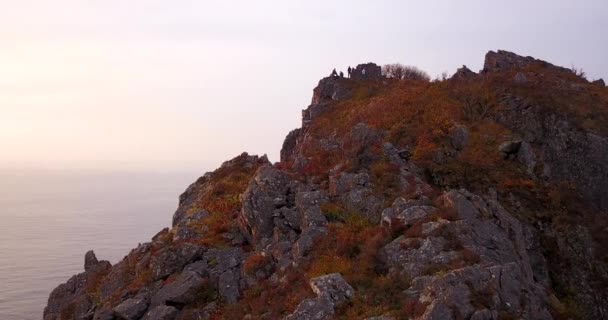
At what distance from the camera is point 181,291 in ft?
71.0

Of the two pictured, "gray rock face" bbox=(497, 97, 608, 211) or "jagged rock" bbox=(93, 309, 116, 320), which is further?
"gray rock face" bbox=(497, 97, 608, 211)

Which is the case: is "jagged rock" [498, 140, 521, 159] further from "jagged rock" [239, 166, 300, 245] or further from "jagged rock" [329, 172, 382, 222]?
"jagged rock" [239, 166, 300, 245]

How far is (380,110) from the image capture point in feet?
125

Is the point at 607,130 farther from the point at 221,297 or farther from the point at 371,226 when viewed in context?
the point at 221,297

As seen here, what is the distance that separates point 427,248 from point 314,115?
28.2m

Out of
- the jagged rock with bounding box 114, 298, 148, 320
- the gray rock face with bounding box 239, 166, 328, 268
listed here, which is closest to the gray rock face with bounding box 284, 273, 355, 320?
the gray rock face with bounding box 239, 166, 328, 268

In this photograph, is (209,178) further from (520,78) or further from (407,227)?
(520,78)

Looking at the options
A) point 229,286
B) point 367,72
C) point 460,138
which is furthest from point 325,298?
point 367,72

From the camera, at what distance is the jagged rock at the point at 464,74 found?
44.3 meters

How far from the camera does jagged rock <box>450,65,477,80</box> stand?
4428cm

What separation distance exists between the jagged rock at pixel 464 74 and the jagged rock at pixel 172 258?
30.1m

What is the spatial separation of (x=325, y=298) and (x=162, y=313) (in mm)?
7754

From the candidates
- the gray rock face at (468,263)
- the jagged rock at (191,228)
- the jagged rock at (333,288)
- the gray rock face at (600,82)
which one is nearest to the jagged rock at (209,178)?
the jagged rock at (191,228)

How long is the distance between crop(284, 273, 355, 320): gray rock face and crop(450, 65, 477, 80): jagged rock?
31164mm
